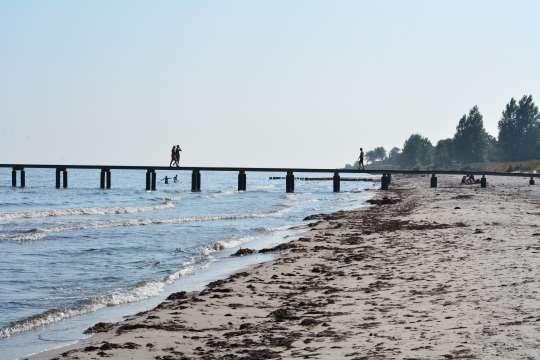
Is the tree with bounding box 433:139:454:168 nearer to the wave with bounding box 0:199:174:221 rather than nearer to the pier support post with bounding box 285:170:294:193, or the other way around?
the pier support post with bounding box 285:170:294:193

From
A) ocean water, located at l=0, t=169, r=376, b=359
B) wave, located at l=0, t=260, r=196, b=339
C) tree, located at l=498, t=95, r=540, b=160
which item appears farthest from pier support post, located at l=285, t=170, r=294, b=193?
tree, located at l=498, t=95, r=540, b=160

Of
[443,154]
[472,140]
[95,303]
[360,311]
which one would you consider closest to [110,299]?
[95,303]

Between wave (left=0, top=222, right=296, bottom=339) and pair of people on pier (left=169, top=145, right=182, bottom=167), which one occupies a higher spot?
pair of people on pier (left=169, top=145, right=182, bottom=167)

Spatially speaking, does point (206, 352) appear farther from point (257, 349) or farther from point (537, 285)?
point (537, 285)

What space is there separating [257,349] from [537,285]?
476cm

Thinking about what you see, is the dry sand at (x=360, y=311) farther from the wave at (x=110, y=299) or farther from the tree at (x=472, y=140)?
the tree at (x=472, y=140)

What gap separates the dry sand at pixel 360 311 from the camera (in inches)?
321

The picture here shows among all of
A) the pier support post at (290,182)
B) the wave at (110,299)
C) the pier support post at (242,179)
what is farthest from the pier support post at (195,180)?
the wave at (110,299)

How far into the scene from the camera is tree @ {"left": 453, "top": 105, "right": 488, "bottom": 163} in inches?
6117

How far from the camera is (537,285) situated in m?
10.7

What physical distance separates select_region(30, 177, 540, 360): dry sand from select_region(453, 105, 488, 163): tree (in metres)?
143

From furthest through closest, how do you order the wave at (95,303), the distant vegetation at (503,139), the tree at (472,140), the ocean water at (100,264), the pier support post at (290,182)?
the tree at (472,140), the distant vegetation at (503,139), the pier support post at (290,182), the ocean water at (100,264), the wave at (95,303)

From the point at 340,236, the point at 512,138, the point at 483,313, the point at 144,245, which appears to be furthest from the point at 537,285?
the point at 512,138

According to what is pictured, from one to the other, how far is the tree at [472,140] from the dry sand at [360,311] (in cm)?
14320
